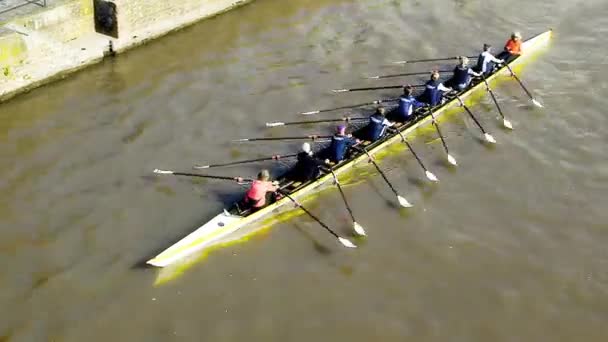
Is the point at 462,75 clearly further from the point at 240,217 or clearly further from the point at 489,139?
the point at 240,217

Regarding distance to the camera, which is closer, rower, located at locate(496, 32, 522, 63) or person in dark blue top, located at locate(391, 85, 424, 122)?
person in dark blue top, located at locate(391, 85, 424, 122)

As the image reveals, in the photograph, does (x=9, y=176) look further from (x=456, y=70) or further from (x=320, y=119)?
(x=456, y=70)

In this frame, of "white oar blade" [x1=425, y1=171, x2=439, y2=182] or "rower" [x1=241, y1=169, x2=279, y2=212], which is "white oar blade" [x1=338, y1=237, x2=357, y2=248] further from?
"white oar blade" [x1=425, y1=171, x2=439, y2=182]

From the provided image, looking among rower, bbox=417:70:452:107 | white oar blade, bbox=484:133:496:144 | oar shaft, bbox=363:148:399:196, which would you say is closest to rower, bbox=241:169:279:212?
oar shaft, bbox=363:148:399:196

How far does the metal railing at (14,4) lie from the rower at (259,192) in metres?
8.87

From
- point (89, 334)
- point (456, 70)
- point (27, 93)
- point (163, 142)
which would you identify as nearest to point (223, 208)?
point (163, 142)

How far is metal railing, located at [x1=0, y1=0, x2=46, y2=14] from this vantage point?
17.3 meters

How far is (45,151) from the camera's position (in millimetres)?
14789

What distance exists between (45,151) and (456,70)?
1086 cm

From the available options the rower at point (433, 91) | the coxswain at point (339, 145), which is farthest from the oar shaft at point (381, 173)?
the rower at point (433, 91)

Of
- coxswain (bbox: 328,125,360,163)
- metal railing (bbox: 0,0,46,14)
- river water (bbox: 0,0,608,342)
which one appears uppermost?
metal railing (bbox: 0,0,46,14)

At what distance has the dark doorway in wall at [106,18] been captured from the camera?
1819 centimetres

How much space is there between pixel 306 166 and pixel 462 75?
21.8ft

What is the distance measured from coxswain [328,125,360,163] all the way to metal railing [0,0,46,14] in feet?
29.4
